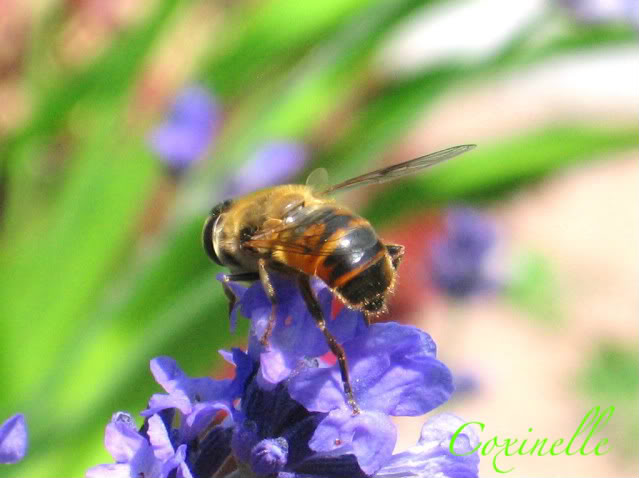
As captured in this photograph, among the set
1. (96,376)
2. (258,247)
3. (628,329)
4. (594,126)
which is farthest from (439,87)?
(628,329)

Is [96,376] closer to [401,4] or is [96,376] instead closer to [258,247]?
[401,4]

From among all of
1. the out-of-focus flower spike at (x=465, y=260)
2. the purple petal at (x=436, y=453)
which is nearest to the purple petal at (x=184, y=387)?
the purple petal at (x=436, y=453)

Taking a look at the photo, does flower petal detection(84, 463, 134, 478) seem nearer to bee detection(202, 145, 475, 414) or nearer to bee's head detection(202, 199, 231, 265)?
bee detection(202, 145, 475, 414)

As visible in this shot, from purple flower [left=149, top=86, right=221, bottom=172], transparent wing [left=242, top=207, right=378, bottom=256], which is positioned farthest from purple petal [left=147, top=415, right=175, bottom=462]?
purple flower [left=149, top=86, right=221, bottom=172]

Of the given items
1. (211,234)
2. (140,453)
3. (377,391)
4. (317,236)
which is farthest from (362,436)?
(211,234)

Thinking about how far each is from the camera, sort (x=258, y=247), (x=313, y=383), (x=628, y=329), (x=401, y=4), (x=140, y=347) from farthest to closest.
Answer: (x=628, y=329)
(x=401, y=4)
(x=140, y=347)
(x=258, y=247)
(x=313, y=383)

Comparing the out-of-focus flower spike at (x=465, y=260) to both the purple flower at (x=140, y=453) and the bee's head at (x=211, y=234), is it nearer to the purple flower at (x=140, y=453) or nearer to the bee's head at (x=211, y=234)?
the bee's head at (x=211, y=234)
